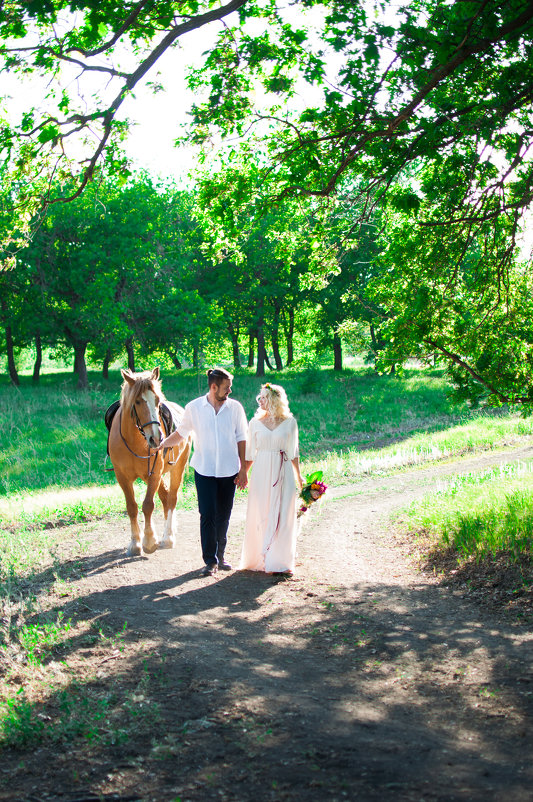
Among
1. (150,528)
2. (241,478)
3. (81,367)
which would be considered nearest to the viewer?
(241,478)

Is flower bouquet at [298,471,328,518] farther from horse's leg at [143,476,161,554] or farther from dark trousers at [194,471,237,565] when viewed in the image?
horse's leg at [143,476,161,554]

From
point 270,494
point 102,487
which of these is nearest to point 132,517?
point 270,494

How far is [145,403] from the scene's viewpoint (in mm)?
8508

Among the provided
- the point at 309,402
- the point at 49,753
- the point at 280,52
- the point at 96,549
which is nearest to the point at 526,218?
the point at 280,52

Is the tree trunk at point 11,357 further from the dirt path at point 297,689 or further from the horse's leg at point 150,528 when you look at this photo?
the dirt path at point 297,689

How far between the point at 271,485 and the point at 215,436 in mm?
962

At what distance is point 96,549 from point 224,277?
35601 mm

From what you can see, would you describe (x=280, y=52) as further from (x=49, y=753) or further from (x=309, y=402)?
(x=309, y=402)

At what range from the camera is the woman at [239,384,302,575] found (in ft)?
27.4

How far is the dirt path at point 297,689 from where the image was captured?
3.50 meters

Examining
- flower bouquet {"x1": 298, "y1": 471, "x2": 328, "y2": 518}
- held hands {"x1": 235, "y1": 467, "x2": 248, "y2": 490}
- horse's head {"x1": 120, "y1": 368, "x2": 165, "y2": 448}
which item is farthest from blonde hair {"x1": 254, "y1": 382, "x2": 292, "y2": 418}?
horse's head {"x1": 120, "y1": 368, "x2": 165, "y2": 448}

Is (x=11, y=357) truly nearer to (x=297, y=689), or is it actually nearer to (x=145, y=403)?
(x=145, y=403)

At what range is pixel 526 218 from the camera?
35.6 feet

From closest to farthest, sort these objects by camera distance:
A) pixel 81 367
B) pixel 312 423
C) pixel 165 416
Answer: pixel 165 416, pixel 312 423, pixel 81 367
